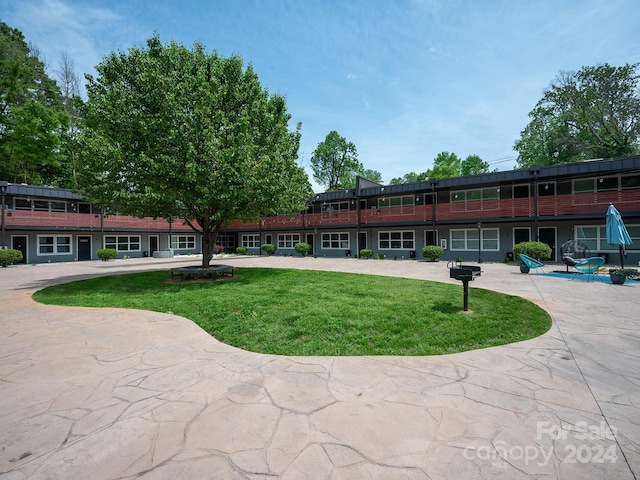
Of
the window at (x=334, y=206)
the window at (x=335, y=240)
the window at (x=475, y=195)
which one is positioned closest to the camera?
the window at (x=475, y=195)

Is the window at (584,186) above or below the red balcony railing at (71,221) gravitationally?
above

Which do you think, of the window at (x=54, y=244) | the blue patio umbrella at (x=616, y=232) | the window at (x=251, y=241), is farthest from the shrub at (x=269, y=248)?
the blue patio umbrella at (x=616, y=232)

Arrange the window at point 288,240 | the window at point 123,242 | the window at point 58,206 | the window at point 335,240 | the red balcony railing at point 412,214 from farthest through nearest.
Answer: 1. the window at point 288,240
2. the window at point 335,240
3. the window at point 123,242
4. the window at point 58,206
5. the red balcony railing at point 412,214

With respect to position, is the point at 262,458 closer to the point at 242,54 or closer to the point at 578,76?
the point at 242,54

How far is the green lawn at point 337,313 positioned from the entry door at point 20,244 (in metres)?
18.9

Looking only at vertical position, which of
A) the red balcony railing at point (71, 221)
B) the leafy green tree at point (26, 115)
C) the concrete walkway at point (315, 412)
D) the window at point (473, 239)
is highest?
the leafy green tree at point (26, 115)

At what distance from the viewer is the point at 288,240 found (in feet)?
109

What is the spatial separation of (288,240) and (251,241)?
580cm

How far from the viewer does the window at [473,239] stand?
21.7 m

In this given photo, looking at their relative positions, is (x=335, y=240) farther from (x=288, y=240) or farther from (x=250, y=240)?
(x=250, y=240)

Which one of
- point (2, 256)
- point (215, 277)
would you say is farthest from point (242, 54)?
point (2, 256)

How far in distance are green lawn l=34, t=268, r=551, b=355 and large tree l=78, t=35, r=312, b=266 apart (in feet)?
11.0

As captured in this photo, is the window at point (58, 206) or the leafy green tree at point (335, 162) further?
the leafy green tree at point (335, 162)

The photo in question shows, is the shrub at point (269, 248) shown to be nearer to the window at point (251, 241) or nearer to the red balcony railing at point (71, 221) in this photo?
the window at point (251, 241)
